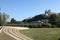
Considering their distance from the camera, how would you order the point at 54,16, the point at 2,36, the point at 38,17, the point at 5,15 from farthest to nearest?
the point at 38,17 → the point at 54,16 → the point at 5,15 → the point at 2,36

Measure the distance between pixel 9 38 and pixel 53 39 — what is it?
6681 mm

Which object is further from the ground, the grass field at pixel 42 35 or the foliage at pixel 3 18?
the foliage at pixel 3 18

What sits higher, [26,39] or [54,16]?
[54,16]

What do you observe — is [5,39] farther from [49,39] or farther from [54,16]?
[54,16]

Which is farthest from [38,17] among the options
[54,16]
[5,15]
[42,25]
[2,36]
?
[2,36]

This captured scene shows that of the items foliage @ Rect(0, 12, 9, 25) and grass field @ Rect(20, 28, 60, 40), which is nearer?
grass field @ Rect(20, 28, 60, 40)

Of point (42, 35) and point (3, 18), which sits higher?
point (3, 18)

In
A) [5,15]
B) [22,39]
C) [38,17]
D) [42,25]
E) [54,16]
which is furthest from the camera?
[38,17]

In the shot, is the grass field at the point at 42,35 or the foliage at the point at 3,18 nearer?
the grass field at the point at 42,35

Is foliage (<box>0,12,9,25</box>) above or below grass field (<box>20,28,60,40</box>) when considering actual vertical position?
above

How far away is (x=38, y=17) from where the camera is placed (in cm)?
14638

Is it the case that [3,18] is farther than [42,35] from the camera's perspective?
Yes

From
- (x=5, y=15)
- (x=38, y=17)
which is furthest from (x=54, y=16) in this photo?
(x=38, y=17)

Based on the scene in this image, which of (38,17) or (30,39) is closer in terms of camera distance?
(30,39)
